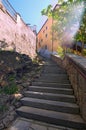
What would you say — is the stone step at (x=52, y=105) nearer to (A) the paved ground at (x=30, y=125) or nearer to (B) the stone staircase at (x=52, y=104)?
(B) the stone staircase at (x=52, y=104)

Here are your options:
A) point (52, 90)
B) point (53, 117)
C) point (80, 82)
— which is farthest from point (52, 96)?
point (80, 82)

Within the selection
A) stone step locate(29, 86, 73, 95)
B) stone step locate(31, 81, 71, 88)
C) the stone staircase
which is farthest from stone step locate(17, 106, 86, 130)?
stone step locate(31, 81, 71, 88)

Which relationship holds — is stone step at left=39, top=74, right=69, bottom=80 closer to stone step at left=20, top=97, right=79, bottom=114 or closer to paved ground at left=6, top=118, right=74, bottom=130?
stone step at left=20, top=97, right=79, bottom=114

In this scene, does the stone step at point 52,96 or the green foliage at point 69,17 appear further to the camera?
the green foliage at point 69,17

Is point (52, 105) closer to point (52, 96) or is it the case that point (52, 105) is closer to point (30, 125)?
point (52, 96)

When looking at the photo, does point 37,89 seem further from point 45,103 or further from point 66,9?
point 66,9

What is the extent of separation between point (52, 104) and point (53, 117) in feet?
1.72

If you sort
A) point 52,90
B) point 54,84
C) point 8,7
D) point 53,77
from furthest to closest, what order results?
1. point 8,7
2. point 53,77
3. point 54,84
4. point 52,90

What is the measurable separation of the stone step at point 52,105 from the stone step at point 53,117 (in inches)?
5.1

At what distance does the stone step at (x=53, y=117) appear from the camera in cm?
332

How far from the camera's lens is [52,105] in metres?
4.04

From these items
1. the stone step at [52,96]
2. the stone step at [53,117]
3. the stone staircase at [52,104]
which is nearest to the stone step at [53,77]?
the stone staircase at [52,104]

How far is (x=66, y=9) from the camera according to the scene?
8609 millimetres

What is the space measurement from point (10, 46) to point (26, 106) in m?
5.19
